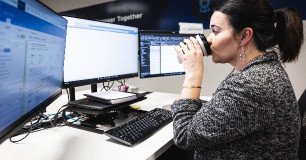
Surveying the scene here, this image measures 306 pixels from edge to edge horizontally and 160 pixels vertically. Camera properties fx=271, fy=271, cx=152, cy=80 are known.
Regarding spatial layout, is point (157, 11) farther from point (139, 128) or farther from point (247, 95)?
point (247, 95)

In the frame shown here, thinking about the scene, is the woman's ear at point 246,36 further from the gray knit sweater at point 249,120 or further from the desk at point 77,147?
the desk at point 77,147

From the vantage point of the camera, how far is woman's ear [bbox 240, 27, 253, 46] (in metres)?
0.95

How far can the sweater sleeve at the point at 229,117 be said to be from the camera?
78cm

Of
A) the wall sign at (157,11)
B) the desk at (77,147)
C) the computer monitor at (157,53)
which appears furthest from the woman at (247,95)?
the wall sign at (157,11)

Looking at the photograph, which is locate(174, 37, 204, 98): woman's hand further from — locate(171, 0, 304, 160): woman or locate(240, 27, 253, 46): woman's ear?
locate(240, 27, 253, 46): woman's ear

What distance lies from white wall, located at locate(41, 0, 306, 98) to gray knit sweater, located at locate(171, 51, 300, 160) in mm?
1343

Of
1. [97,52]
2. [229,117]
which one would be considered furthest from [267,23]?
Answer: [97,52]

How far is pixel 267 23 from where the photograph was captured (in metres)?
0.95

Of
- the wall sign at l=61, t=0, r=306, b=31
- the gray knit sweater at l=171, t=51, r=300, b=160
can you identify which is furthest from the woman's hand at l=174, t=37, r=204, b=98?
the wall sign at l=61, t=0, r=306, b=31

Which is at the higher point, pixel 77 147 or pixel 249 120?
pixel 249 120

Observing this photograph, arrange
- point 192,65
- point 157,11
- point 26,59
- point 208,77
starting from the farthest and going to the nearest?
point 157,11
point 208,77
point 192,65
point 26,59

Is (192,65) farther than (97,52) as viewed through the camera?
No

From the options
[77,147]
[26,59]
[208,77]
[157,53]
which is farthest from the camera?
[208,77]

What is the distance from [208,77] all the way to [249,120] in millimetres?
2234
